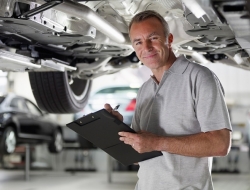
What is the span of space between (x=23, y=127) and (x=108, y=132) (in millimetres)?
7152

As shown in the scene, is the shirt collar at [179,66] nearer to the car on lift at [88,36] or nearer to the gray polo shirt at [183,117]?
the gray polo shirt at [183,117]

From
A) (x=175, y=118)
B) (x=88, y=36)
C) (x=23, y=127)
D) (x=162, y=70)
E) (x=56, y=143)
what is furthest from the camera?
(x=56, y=143)

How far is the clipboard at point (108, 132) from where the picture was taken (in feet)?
5.97

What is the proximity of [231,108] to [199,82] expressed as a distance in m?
9.89

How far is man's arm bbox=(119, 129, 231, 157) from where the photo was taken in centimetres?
168

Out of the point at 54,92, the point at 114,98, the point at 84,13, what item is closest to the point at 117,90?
the point at 114,98

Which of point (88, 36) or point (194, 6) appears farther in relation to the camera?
point (88, 36)

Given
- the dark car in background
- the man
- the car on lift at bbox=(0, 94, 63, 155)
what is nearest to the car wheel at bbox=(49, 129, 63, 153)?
the car on lift at bbox=(0, 94, 63, 155)

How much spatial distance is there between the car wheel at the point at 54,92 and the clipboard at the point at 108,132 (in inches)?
73.1

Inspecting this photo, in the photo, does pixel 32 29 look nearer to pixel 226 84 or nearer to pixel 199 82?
pixel 199 82

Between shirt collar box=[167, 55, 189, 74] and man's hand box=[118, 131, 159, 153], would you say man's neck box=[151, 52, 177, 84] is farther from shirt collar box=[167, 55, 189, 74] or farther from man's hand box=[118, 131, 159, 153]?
man's hand box=[118, 131, 159, 153]

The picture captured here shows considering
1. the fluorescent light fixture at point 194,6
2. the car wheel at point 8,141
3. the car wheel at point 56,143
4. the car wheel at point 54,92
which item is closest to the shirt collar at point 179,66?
the fluorescent light fixture at point 194,6

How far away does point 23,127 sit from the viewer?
28.8 ft

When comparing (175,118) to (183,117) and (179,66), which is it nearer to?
(183,117)
